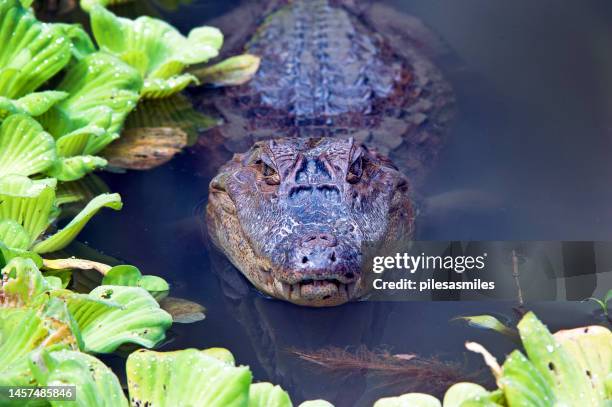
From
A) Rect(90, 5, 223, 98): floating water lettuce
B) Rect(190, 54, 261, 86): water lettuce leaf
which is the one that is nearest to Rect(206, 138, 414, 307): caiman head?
Rect(90, 5, 223, 98): floating water lettuce

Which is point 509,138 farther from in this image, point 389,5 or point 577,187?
point 389,5

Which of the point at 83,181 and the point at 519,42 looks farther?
the point at 519,42

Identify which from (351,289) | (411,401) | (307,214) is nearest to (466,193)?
(307,214)

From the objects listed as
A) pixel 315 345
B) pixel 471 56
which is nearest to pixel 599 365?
pixel 315 345

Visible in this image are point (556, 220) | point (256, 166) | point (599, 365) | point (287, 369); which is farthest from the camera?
point (556, 220)

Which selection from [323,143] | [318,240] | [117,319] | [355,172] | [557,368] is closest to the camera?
[557,368]

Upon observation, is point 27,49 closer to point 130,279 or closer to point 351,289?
point 130,279

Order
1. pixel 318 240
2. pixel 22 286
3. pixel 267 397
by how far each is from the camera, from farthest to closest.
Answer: pixel 318 240, pixel 22 286, pixel 267 397
